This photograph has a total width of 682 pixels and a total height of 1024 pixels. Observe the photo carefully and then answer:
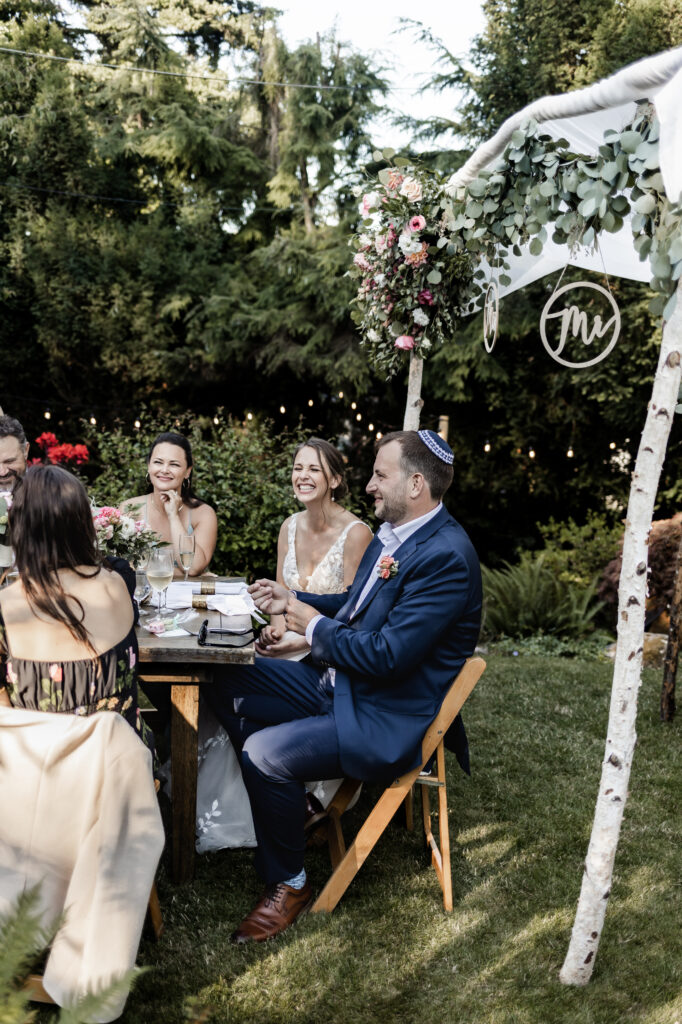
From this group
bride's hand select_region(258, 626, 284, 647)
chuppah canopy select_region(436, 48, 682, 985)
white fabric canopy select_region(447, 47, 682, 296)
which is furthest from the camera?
bride's hand select_region(258, 626, 284, 647)

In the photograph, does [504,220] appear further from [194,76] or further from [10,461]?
[194,76]

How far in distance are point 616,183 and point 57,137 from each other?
1059 cm

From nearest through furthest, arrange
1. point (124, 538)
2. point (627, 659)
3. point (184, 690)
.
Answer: point (627, 659) < point (184, 690) < point (124, 538)

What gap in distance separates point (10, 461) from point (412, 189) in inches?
104

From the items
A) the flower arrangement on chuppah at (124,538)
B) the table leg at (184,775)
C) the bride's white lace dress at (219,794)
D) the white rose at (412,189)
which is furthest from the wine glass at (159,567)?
the white rose at (412,189)

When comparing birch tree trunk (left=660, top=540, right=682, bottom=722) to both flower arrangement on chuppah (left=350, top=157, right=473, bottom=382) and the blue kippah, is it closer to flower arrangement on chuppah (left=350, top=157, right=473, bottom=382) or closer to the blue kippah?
flower arrangement on chuppah (left=350, top=157, right=473, bottom=382)

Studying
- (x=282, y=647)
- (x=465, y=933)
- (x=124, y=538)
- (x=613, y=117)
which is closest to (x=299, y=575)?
(x=282, y=647)

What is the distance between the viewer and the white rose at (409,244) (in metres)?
4.03

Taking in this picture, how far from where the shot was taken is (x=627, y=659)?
238 cm

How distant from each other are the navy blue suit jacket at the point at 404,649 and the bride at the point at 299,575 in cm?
57

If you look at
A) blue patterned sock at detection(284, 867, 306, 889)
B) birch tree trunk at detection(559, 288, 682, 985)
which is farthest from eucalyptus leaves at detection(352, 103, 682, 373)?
blue patterned sock at detection(284, 867, 306, 889)

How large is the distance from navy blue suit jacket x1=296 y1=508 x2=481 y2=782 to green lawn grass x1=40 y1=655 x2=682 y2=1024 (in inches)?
23.4

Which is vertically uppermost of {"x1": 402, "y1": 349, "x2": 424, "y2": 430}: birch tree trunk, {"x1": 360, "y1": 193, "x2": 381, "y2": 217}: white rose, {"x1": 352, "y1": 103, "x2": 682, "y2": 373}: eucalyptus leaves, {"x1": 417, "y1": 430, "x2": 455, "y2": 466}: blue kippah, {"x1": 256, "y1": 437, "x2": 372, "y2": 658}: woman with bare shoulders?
{"x1": 360, "y1": 193, "x2": 381, "y2": 217}: white rose

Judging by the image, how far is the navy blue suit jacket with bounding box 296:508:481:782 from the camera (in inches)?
110
